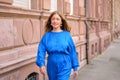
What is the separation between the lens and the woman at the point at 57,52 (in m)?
4.55

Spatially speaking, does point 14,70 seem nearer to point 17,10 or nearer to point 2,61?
point 2,61

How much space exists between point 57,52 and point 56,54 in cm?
3

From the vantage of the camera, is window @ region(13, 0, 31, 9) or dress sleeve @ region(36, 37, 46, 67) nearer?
dress sleeve @ region(36, 37, 46, 67)

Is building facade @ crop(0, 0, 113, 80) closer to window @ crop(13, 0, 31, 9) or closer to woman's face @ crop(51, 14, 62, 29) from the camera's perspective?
window @ crop(13, 0, 31, 9)

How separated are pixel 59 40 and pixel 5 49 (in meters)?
1.14

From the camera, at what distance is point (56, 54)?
14.9 ft

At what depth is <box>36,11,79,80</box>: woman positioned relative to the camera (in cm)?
455

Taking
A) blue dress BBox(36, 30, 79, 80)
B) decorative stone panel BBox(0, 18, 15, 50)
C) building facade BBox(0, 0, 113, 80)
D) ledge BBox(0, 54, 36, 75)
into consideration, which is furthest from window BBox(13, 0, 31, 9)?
blue dress BBox(36, 30, 79, 80)

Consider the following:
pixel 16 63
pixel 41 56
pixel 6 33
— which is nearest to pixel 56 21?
pixel 41 56

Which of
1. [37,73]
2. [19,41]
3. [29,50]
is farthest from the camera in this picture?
[37,73]

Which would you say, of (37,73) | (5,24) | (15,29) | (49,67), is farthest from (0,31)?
(37,73)

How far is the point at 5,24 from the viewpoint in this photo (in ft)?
17.0

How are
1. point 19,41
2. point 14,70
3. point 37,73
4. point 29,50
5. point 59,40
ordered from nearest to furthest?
point 59,40 → point 14,70 → point 19,41 → point 29,50 → point 37,73

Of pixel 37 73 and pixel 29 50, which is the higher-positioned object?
pixel 29 50
